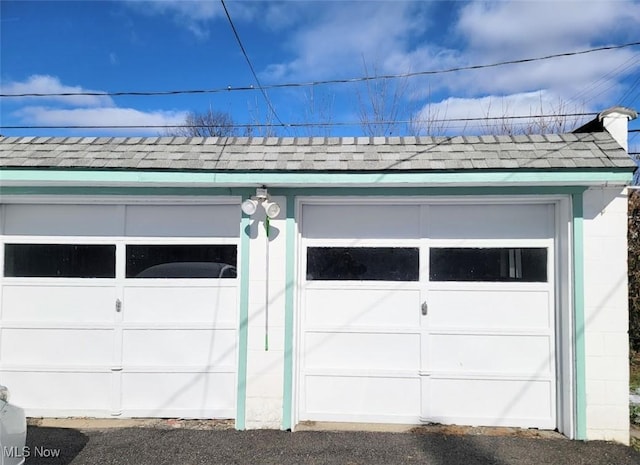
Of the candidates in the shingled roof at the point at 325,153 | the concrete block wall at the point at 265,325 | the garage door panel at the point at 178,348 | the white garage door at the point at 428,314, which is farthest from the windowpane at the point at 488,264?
the garage door panel at the point at 178,348

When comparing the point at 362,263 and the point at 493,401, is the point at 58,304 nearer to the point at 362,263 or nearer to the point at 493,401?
the point at 362,263

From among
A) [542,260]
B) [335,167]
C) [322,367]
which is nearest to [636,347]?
[542,260]

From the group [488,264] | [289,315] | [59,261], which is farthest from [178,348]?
[488,264]

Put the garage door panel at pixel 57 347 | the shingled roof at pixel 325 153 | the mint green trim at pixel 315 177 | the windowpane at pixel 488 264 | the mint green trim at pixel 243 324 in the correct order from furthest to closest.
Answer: the garage door panel at pixel 57 347 → the windowpane at pixel 488 264 → the mint green trim at pixel 243 324 → the shingled roof at pixel 325 153 → the mint green trim at pixel 315 177

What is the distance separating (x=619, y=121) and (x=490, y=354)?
2534 mm

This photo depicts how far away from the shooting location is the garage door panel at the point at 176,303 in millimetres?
4438

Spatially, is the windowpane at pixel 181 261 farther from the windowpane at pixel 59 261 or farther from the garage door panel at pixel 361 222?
the garage door panel at pixel 361 222

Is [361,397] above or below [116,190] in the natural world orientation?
below

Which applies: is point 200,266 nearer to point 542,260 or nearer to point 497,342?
point 497,342

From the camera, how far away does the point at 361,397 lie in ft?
14.3

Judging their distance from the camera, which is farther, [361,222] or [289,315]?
[361,222]

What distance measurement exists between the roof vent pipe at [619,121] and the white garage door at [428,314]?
0.91 m

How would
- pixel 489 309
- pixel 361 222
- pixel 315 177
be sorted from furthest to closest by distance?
pixel 361 222, pixel 489 309, pixel 315 177

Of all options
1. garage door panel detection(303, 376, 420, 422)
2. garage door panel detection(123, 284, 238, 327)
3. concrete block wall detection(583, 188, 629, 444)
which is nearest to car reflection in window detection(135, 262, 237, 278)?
garage door panel detection(123, 284, 238, 327)
